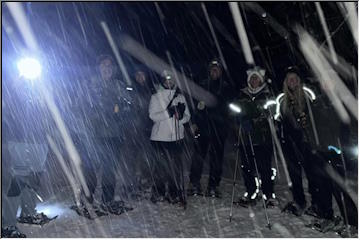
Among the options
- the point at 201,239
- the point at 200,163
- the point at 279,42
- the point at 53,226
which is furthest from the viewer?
the point at 279,42

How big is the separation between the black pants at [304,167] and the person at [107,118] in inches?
108

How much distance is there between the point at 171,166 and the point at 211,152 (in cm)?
102

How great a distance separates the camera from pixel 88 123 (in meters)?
5.65

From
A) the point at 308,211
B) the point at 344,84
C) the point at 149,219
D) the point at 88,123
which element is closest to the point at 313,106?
the point at 344,84

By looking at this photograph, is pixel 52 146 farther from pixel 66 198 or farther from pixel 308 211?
pixel 308 211

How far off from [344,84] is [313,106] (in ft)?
1.80

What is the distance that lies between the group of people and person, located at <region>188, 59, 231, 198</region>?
0.7 inches

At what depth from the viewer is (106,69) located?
577cm

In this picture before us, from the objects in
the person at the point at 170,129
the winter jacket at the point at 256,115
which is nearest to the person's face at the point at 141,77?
the person at the point at 170,129

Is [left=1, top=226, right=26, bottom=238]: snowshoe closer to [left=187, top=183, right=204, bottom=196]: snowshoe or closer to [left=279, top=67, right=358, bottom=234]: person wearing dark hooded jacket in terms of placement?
[left=187, top=183, right=204, bottom=196]: snowshoe

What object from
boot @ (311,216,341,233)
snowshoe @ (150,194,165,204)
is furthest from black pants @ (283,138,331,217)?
snowshoe @ (150,194,165,204)

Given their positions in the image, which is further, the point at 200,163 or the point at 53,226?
the point at 200,163

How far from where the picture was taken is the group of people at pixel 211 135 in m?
5.60

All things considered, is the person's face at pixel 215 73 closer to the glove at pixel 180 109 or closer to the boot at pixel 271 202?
the glove at pixel 180 109
